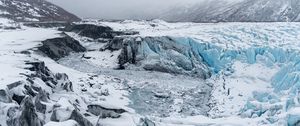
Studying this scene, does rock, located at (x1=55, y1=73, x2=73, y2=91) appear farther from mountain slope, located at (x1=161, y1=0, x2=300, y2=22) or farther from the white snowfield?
mountain slope, located at (x1=161, y1=0, x2=300, y2=22)

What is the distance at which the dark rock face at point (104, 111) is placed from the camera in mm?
21953

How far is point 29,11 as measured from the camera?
9031 cm

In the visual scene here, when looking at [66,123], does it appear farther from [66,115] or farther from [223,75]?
[223,75]

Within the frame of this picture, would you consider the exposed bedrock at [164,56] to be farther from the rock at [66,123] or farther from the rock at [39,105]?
the rock at [66,123]

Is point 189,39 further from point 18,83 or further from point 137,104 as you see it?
point 18,83

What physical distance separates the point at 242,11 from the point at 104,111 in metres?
115

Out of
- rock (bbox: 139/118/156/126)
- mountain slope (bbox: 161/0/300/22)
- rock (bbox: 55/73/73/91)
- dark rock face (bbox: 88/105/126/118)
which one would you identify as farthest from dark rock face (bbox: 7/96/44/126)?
mountain slope (bbox: 161/0/300/22)

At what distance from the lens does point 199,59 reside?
3547 centimetres

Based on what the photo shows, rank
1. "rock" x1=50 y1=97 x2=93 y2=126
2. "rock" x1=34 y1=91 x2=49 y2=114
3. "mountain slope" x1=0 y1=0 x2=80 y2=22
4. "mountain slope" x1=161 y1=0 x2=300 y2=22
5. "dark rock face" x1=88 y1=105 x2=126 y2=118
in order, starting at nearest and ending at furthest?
"rock" x1=50 y1=97 x2=93 y2=126 < "rock" x1=34 y1=91 x2=49 y2=114 < "dark rock face" x1=88 y1=105 x2=126 y2=118 < "mountain slope" x1=0 y1=0 x2=80 y2=22 < "mountain slope" x1=161 y1=0 x2=300 y2=22

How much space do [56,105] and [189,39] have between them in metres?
18.1

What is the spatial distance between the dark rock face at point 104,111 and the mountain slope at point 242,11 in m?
86.9

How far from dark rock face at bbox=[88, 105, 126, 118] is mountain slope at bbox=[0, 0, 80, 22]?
5690 centimetres

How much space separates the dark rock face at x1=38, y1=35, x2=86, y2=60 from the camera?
38.8m

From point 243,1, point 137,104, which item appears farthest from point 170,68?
point 243,1
